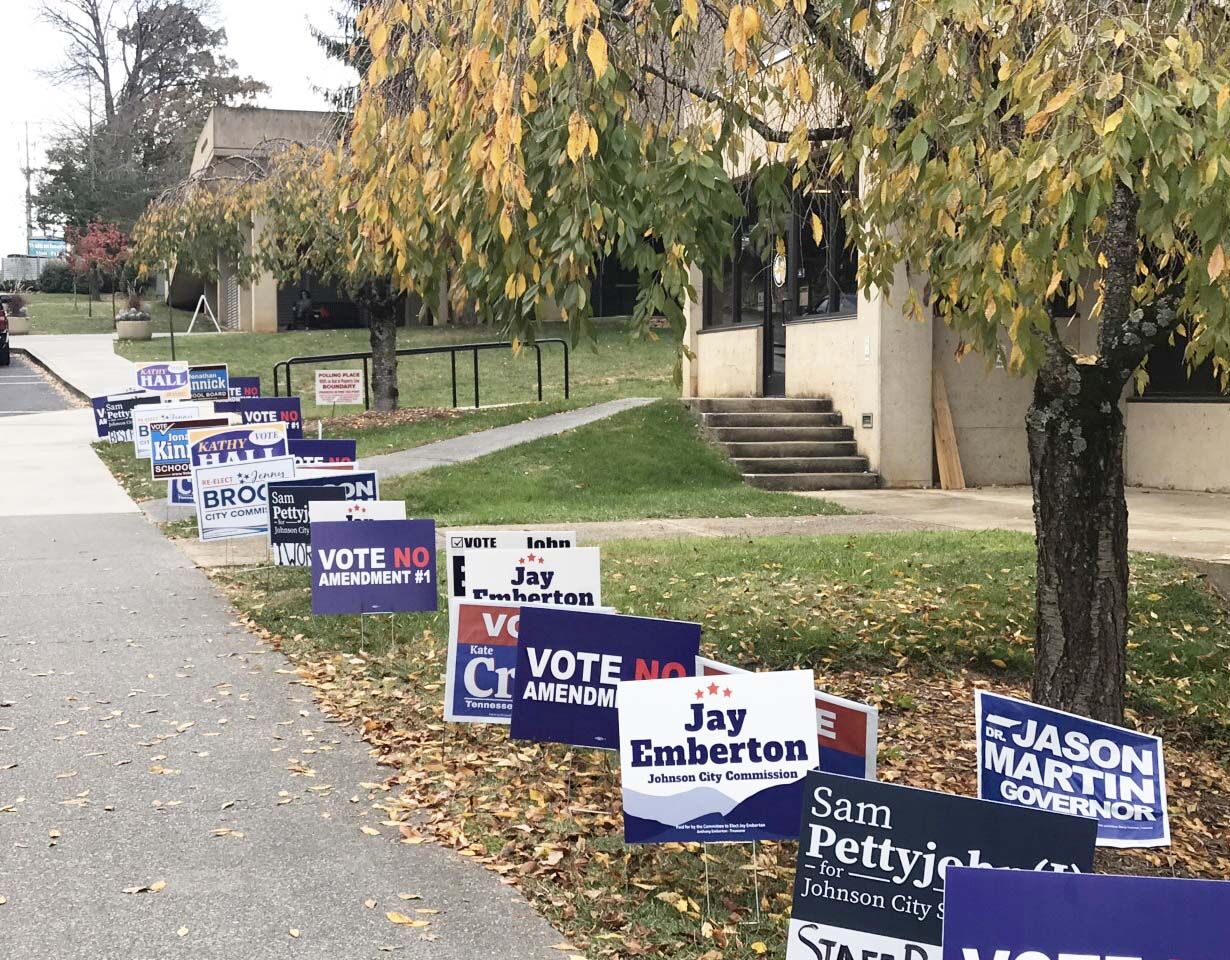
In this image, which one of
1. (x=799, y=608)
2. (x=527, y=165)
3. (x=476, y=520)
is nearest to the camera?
(x=527, y=165)

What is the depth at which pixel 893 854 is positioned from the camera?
13.0 ft

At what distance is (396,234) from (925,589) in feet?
16.5

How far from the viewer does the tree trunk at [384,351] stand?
72.2ft

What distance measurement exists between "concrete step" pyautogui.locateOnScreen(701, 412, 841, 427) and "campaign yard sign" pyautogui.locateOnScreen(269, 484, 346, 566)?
846 cm

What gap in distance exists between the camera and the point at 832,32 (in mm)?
6418

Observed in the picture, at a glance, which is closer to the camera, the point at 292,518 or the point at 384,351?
the point at 292,518

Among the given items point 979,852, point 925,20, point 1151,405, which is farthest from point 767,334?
point 979,852

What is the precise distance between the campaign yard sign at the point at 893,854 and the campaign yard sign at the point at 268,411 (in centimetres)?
1303

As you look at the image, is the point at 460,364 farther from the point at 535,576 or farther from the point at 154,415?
the point at 535,576

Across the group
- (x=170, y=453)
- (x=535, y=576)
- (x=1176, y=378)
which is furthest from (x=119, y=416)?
(x=535, y=576)

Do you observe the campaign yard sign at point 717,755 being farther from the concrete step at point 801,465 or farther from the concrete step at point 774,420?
the concrete step at point 774,420

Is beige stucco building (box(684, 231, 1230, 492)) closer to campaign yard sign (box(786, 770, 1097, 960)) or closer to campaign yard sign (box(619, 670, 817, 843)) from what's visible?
campaign yard sign (box(619, 670, 817, 843))

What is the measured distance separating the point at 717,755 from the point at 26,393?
2788cm

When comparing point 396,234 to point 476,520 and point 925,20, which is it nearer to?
point 925,20
